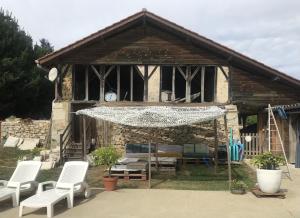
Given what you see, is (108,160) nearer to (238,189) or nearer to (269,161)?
(238,189)

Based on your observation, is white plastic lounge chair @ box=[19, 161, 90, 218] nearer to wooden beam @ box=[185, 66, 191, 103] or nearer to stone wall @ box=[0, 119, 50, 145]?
wooden beam @ box=[185, 66, 191, 103]

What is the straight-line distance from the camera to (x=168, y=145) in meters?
18.1

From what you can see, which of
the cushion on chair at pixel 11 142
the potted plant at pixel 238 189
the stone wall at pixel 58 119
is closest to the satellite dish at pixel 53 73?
the stone wall at pixel 58 119

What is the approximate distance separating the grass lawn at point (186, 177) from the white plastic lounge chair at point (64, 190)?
6.02ft

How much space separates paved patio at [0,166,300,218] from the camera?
858cm

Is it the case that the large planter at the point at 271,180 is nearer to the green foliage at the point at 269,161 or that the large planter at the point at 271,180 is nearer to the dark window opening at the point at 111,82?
the green foliage at the point at 269,161

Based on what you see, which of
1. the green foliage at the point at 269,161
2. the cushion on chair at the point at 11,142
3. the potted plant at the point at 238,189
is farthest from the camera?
the cushion on chair at the point at 11,142

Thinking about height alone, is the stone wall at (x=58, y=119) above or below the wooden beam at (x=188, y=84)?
below

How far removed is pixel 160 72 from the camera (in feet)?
62.4

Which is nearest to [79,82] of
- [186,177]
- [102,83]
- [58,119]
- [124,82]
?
[102,83]

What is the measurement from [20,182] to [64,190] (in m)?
0.98

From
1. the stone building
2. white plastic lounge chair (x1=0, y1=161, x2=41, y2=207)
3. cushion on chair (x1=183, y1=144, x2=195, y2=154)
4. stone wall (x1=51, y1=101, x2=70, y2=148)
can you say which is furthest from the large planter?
stone wall (x1=51, y1=101, x2=70, y2=148)

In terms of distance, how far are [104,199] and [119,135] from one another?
9404 mm

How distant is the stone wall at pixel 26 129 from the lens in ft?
76.6
